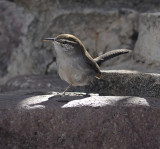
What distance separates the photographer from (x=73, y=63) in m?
3.70

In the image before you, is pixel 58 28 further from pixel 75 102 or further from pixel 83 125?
pixel 83 125

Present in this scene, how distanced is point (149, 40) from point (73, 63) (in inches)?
31.5

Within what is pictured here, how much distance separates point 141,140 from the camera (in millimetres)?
2666

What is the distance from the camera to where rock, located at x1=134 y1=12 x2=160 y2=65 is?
12.8 feet

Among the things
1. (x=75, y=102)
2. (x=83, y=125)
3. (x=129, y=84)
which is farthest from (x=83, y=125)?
(x=129, y=84)

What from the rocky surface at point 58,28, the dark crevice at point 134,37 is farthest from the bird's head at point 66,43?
the dark crevice at point 134,37

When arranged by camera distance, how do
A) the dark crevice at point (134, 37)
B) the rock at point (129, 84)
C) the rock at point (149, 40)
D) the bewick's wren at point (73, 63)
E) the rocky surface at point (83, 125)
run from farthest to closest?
1. the dark crevice at point (134, 37)
2. the rock at point (149, 40)
3. the bewick's wren at point (73, 63)
4. the rock at point (129, 84)
5. the rocky surface at point (83, 125)

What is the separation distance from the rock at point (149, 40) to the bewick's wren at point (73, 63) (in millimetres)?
522

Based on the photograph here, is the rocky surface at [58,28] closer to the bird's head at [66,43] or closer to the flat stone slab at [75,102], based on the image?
the bird's head at [66,43]

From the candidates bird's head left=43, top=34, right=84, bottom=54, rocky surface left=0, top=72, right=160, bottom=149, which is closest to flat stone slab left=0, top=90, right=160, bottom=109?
rocky surface left=0, top=72, right=160, bottom=149

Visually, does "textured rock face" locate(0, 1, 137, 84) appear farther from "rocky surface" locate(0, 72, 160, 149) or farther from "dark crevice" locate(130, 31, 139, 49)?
"rocky surface" locate(0, 72, 160, 149)

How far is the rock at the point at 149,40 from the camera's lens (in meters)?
3.91

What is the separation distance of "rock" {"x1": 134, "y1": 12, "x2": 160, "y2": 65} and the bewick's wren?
1.71 feet

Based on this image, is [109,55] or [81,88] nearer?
[109,55]
